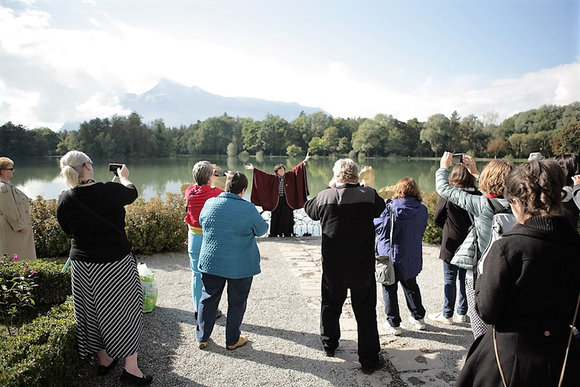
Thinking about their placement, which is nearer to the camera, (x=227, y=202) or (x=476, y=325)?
(x=476, y=325)

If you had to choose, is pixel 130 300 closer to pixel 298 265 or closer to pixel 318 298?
pixel 318 298

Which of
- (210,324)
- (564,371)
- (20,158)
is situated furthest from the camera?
(20,158)

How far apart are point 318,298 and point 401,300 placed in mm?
1100

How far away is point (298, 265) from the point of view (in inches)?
259

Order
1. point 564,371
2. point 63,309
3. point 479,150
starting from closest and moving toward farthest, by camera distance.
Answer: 1. point 564,371
2. point 63,309
3. point 479,150

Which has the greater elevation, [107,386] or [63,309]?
[63,309]

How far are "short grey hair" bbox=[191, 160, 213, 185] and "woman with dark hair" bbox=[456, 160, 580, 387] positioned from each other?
2951mm

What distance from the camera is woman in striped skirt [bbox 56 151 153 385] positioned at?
2826 mm

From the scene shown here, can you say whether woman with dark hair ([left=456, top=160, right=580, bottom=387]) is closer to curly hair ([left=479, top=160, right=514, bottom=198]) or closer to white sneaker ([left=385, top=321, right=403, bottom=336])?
curly hair ([left=479, top=160, right=514, bottom=198])

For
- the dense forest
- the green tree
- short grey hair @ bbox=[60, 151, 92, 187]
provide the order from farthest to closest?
the green tree, the dense forest, short grey hair @ bbox=[60, 151, 92, 187]

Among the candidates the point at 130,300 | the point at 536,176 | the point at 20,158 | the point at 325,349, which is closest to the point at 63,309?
the point at 130,300

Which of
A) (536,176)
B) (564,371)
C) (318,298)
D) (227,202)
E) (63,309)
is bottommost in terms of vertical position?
(318,298)

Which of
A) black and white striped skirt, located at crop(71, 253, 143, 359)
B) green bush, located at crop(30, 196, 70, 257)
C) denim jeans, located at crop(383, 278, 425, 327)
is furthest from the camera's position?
green bush, located at crop(30, 196, 70, 257)

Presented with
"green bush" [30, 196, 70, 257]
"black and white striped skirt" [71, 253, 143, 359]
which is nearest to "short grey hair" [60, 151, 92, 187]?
"black and white striped skirt" [71, 253, 143, 359]
